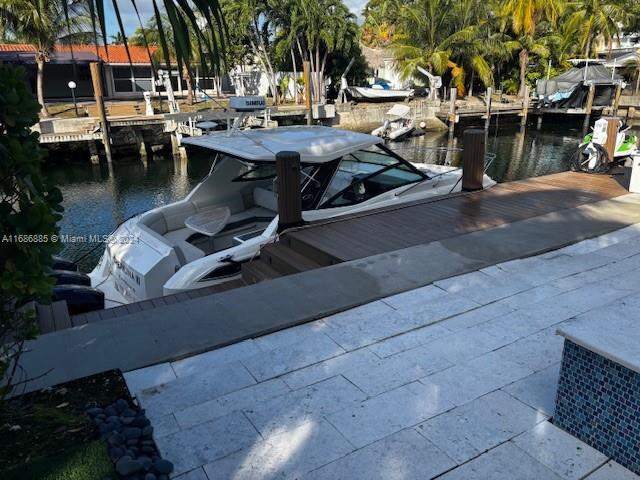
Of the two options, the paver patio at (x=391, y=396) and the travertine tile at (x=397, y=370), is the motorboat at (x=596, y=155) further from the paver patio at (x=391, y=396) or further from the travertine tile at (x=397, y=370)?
the travertine tile at (x=397, y=370)

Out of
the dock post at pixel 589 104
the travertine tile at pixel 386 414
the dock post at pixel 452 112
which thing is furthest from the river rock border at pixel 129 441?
the dock post at pixel 589 104

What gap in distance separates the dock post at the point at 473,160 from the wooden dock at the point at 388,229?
19 centimetres

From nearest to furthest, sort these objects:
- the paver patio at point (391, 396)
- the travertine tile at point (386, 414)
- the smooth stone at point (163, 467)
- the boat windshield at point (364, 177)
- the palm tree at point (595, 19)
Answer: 1. the smooth stone at point (163, 467)
2. the paver patio at point (391, 396)
3. the travertine tile at point (386, 414)
4. the boat windshield at point (364, 177)
5. the palm tree at point (595, 19)

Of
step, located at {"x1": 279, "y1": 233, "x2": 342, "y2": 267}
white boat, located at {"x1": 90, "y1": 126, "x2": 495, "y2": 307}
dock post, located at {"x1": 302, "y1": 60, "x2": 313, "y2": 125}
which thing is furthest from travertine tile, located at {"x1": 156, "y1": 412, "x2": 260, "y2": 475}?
dock post, located at {"x1": 302, "y1": 60, "x2": 313, "y2": 125}

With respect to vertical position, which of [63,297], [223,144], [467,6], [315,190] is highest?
→ [467,6]

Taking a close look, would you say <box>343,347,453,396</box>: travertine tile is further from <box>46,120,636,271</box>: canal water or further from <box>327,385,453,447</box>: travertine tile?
<box>46,120,636,271</box>: canal water

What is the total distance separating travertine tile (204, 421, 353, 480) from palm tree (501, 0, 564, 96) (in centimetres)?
3615

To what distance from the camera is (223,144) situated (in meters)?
7.15

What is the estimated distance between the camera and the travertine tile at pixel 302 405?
2754mm

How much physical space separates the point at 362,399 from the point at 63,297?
3.66 metres

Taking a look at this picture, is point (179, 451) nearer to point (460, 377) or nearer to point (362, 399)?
point (362, 399)

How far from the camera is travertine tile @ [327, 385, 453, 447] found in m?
2.67

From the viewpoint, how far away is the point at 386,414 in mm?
2809

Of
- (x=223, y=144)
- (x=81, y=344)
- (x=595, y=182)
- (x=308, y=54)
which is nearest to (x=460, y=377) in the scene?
(x=81, y=344)
